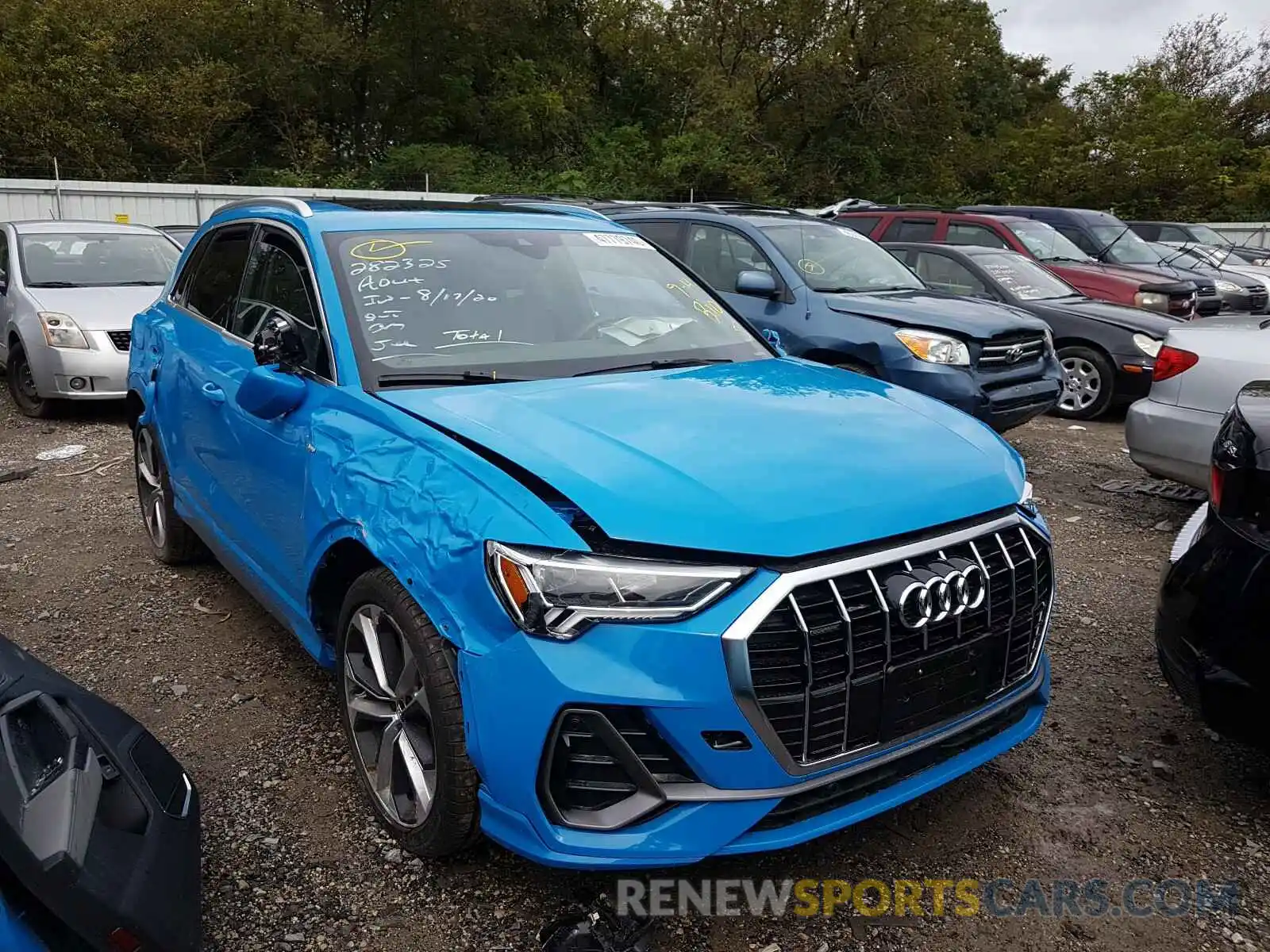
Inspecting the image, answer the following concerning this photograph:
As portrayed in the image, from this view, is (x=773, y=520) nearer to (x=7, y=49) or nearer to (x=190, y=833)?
(x=190, y=833)

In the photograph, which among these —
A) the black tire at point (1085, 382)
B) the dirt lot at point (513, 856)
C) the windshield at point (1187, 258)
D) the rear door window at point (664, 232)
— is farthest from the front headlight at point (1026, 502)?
the windshield at point (1187, 258)

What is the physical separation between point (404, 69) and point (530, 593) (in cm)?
3455

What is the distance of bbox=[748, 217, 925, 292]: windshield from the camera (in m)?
7.33

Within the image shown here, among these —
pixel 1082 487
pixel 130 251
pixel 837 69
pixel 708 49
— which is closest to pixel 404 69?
pixel 708 49

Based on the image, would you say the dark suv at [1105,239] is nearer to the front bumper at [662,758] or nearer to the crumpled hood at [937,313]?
the crumpled hood at [937,313]

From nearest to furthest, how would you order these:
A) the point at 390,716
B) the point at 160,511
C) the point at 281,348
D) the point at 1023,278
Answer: the point at 390,716 → the point at 281,348 → the point at 160,511 → the point at 1023,278

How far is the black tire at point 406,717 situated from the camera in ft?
7.56

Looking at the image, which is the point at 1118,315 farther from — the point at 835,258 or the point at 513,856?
the point at 513,856

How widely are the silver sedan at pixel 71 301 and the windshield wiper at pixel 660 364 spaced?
590 centimetres

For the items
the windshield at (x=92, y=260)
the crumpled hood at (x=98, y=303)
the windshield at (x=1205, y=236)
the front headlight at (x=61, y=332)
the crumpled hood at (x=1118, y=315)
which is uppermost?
the windshield at (x=1205, y=236)

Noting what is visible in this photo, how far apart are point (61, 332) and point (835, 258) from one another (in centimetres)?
607

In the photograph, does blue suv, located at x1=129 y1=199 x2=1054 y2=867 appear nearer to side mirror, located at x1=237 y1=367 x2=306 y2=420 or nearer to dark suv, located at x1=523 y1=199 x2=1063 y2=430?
side mirror, located at x1=237 y1=367 x2=306 y2=420

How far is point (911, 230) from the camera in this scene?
11727 millimetres

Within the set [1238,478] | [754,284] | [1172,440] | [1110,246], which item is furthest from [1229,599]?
[1110,246]
